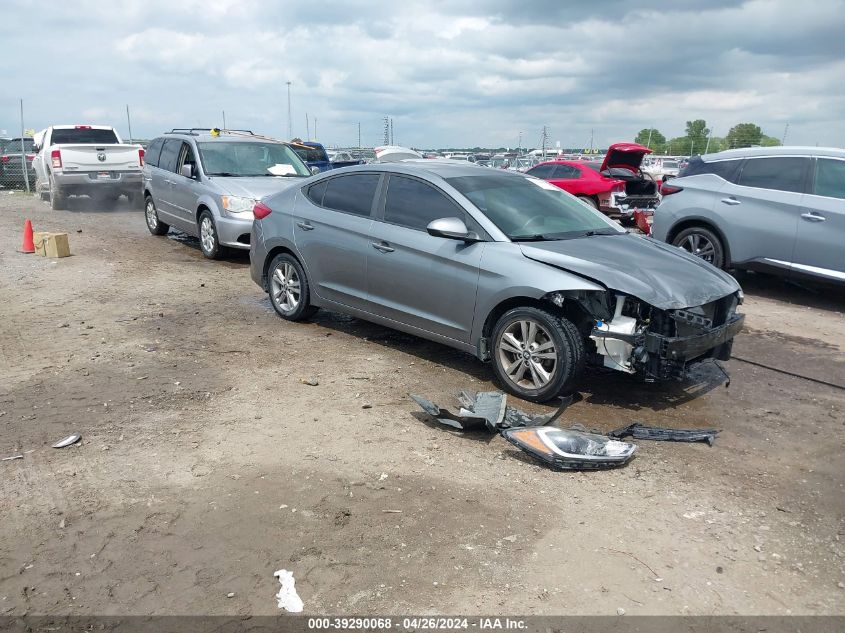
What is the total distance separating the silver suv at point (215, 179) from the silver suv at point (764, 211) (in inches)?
230

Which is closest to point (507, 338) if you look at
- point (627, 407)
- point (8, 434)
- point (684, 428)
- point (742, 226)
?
point (627, 407)

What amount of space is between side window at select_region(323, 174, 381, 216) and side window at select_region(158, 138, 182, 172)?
6025 mm

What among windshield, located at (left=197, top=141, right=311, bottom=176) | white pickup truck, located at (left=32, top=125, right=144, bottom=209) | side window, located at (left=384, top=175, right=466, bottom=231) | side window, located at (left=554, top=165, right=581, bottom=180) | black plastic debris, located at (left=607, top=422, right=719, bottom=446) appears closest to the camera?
black plastic debris, located at (left=607, top=422, right=719, bottom=446)

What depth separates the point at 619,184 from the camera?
1509 cm

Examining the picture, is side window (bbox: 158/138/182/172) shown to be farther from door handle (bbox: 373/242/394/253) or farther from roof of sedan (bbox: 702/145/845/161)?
roof of sedan (bbox: 702/145/845/161)

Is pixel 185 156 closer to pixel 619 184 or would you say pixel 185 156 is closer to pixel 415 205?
pixel 415 205

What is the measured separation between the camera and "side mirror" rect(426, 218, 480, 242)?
5.45 m

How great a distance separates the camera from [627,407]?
5242 millimetres

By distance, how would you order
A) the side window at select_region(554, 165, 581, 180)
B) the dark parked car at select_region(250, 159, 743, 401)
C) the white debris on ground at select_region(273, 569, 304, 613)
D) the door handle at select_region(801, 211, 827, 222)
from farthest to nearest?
the side window at select_region(554, 165, 581, 180) → the door handle at select_region(801, 211, 827, 222) → the dark parked car at select_region(250, 159, 743, 401) → the white debris on ground at select_region(273, 569, 304, 613)

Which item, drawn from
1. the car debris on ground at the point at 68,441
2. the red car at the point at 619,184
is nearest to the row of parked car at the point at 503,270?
the car debris on ground at the point at 68,441

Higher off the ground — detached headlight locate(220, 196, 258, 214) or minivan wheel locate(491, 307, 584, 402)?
detached headlight locate(220, 196, 258, 214)

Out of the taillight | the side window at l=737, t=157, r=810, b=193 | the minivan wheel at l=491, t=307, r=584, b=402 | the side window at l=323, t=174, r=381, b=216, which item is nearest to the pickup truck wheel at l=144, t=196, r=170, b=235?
the taillight

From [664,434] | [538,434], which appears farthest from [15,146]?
[664,434]

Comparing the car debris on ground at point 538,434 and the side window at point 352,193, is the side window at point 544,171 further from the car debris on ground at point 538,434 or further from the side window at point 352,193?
the car debris on ground at point 538,434
